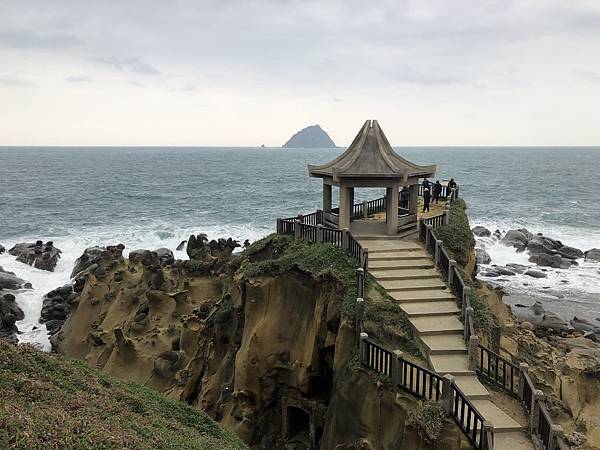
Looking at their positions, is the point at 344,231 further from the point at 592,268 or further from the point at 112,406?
the point at 592,268

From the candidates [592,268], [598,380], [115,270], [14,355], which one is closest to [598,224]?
[592,268]

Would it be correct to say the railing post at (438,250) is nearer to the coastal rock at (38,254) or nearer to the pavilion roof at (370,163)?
the pavilion roof at (370,163)

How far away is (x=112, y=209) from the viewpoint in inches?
2874

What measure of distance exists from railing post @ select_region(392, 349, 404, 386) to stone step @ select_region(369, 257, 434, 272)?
5345 mm

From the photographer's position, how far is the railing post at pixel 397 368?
12.5 meters

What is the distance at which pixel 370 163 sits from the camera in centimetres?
2030

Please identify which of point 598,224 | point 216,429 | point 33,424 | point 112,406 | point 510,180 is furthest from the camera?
point 510,180

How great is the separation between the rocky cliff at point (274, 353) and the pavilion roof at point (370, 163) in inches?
124

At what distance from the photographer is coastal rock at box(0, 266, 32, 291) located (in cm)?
3951

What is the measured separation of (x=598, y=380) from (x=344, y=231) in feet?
35.5

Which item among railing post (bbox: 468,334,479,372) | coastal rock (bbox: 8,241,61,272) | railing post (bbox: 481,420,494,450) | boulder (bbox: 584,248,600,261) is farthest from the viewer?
boulder (bbox: 584,248,600,261)

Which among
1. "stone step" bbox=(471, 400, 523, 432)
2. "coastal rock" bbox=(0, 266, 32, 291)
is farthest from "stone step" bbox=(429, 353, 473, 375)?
"coastal rock" bbox=(0, 266, 32, 291)

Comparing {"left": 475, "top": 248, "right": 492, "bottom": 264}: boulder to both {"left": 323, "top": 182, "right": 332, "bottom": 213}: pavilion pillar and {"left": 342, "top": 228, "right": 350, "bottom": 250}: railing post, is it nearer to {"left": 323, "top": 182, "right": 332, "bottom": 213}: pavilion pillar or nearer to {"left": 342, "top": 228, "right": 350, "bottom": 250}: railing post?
{"left": 323, "top": 182, "right": 332, "bottom": 213}: pavilion pillar

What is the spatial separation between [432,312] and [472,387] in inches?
112
